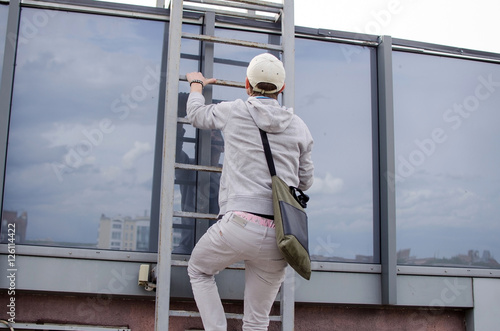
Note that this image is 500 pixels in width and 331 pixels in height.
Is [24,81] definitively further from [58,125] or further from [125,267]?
[125,267]

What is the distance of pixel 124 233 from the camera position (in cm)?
424

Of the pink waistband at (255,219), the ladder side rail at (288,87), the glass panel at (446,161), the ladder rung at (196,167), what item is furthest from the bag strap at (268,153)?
the glass panel at (446,161)

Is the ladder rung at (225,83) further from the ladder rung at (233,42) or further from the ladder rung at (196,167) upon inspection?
the ladder rung at (196,167)

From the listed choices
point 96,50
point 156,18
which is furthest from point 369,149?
point 96,50

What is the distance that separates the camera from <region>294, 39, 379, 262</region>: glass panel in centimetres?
460

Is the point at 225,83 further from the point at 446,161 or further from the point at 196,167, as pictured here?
the point at 446,161

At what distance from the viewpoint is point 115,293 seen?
4109 millimetres

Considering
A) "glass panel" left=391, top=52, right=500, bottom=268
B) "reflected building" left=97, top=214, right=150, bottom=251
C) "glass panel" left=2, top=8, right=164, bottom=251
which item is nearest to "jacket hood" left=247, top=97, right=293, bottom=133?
"glass panel" left=2, top=8, right=164, bottom=251

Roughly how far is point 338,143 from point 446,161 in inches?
35.8

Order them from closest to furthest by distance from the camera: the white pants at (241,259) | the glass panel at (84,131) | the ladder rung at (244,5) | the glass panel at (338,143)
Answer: the white pants at (241,259) < the glass panel at (84,131) < the ladder rung at (244,5) < the glass panel at (338,143)

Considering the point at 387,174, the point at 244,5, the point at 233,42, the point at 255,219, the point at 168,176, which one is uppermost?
the point at 244,5

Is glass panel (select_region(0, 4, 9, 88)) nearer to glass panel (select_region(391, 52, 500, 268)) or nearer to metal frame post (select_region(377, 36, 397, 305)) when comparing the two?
metal frame post (select_region(377, 36, 397, 305))

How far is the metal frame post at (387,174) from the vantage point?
4.46 m

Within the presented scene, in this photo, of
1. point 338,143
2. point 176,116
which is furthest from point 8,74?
point 338,143
